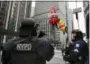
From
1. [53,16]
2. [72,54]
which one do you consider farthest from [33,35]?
[53,16]

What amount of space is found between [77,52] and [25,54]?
136cm

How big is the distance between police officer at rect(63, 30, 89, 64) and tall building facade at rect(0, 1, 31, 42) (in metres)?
Result: 58.1

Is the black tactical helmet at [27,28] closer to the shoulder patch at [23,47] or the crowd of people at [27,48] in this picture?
the crowd of people at [27,48]

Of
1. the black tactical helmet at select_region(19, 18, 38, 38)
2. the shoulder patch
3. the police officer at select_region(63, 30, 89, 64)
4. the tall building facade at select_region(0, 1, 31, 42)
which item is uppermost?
the tall building facade at select_region(0, 1, 31, 42)

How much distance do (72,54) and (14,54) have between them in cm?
136

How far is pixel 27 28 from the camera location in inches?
105

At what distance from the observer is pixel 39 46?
2.68 metres

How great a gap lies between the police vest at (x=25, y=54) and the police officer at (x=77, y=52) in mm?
1165

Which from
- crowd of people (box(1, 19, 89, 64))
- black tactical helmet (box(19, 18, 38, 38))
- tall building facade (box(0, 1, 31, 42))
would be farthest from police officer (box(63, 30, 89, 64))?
tall building facade (box(0, 1, 31, 42))

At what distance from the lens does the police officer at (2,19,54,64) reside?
2.64m

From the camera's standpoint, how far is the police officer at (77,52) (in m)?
3.73

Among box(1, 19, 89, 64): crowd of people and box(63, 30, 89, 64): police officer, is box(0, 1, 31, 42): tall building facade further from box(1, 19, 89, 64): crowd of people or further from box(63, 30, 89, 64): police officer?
box(1, 19, 89, 64): crowd of people

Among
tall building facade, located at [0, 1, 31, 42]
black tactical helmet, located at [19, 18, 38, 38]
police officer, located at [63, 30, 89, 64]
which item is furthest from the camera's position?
tall building facade, located at [0, 1, 31, 42]

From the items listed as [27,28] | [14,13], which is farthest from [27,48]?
[14,13]
